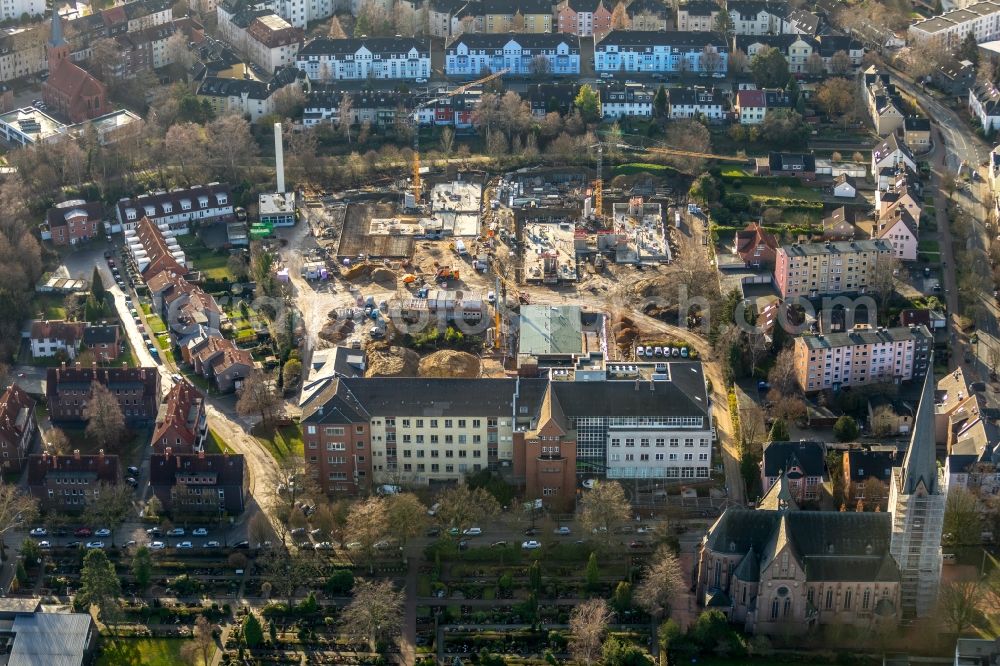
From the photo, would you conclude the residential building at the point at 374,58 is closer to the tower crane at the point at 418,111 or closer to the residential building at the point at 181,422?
the tower crane at the point at 418,111

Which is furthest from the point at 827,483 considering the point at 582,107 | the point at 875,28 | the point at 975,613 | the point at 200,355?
the point at 875,28

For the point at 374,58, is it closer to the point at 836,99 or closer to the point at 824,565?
the point at 836,99

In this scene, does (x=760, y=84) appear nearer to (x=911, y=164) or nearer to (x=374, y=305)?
(x=911, y=164)

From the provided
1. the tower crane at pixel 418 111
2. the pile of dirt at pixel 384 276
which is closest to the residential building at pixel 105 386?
the pile of dirt at pixel 384 276

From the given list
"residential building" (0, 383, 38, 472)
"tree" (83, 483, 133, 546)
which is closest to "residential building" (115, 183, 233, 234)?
"residential building" (0, 383, 38, 472)

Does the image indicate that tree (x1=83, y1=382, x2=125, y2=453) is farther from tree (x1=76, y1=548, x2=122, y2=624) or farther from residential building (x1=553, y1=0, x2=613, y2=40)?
residential building (x1=553, y1=0, x2=613, y2=40)

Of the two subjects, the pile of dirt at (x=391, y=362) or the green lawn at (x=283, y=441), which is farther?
the pile of dirt at (x=391, y=362)
